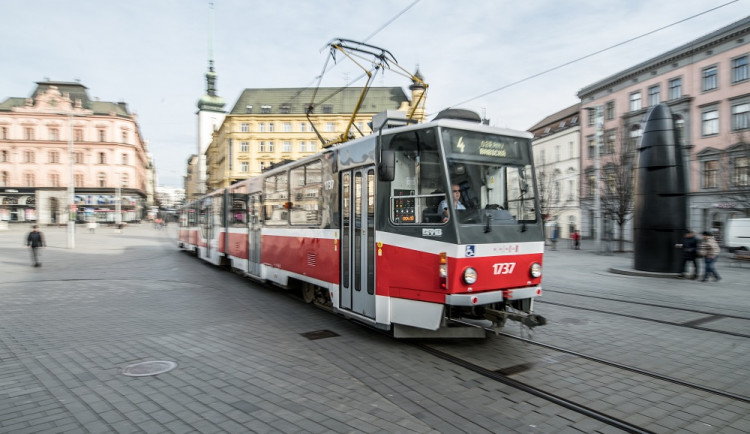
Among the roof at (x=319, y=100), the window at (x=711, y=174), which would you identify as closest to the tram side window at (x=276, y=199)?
the window at (x=711, y=174)

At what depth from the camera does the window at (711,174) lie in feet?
106

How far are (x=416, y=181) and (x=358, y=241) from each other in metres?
1.59

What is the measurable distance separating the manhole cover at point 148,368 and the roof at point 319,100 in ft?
220

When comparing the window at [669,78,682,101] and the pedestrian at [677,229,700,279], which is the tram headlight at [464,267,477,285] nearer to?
the pedestrian at [677,229,700,279]

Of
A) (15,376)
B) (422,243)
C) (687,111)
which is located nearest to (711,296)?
(422,243)

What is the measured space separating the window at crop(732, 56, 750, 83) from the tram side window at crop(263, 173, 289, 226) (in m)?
33.8

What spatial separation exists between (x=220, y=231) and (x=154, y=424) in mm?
13220

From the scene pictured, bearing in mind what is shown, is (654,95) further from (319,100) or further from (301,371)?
(319,100)

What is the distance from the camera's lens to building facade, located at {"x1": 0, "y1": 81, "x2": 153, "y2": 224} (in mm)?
70875

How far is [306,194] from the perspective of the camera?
9.66m

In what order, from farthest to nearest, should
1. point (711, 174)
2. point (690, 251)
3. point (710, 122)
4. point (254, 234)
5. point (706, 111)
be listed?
point (706, 111), point (710, 122), point (711, 174), point (690, 251), point (254, 234)

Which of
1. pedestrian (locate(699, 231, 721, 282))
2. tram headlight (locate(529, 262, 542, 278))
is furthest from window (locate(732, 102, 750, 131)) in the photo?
tram headlight (locate(529, 262, 542, 278))

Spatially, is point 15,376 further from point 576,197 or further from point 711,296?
point 576,197

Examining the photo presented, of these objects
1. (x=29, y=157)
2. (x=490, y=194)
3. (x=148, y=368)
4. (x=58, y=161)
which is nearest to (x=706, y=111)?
(x=490, y=194)
